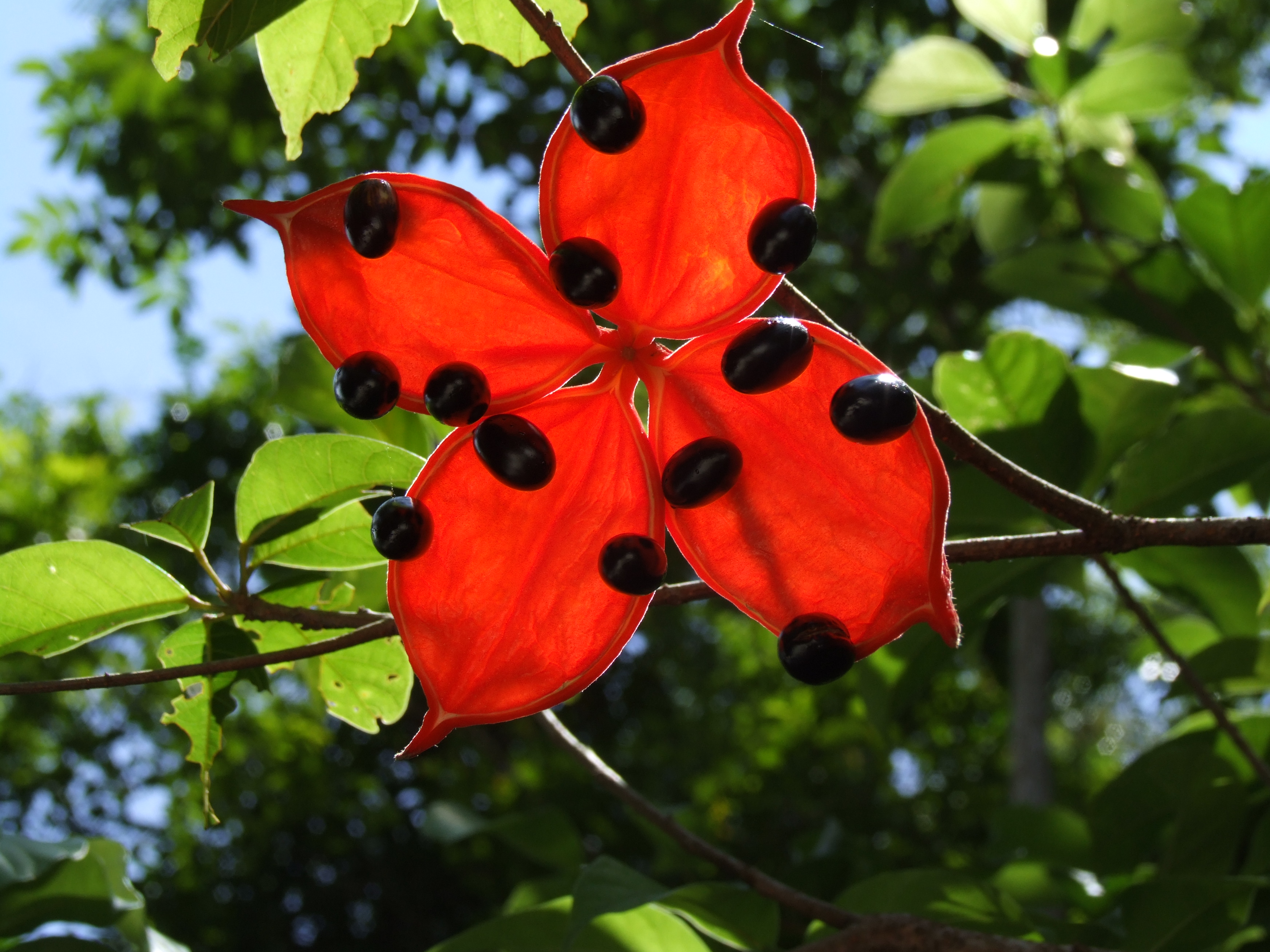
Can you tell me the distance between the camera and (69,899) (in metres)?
1.01

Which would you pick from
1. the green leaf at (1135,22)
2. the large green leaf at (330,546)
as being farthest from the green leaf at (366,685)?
the green leaf at (1135,22)

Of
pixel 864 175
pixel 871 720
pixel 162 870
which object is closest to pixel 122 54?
pixel 864 175

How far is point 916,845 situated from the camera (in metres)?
2.79

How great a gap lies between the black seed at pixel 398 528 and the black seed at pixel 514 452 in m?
0.05

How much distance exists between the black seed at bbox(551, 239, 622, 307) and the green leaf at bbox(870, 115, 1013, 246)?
4.70 ft

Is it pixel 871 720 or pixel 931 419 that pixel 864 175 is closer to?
pixel 871 720

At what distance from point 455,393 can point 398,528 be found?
8 centimetres

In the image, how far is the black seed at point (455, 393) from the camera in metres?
0.60

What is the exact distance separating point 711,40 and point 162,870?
402cm

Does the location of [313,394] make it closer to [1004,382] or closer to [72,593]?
[72,593]

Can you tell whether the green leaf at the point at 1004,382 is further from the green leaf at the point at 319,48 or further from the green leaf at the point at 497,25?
the green leaf at the point at 319,48

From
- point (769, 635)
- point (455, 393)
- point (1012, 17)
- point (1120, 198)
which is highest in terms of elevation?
point (455, 393)

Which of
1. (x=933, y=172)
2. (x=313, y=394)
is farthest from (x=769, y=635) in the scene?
(x=313, y=394)

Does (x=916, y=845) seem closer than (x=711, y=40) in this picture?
No
